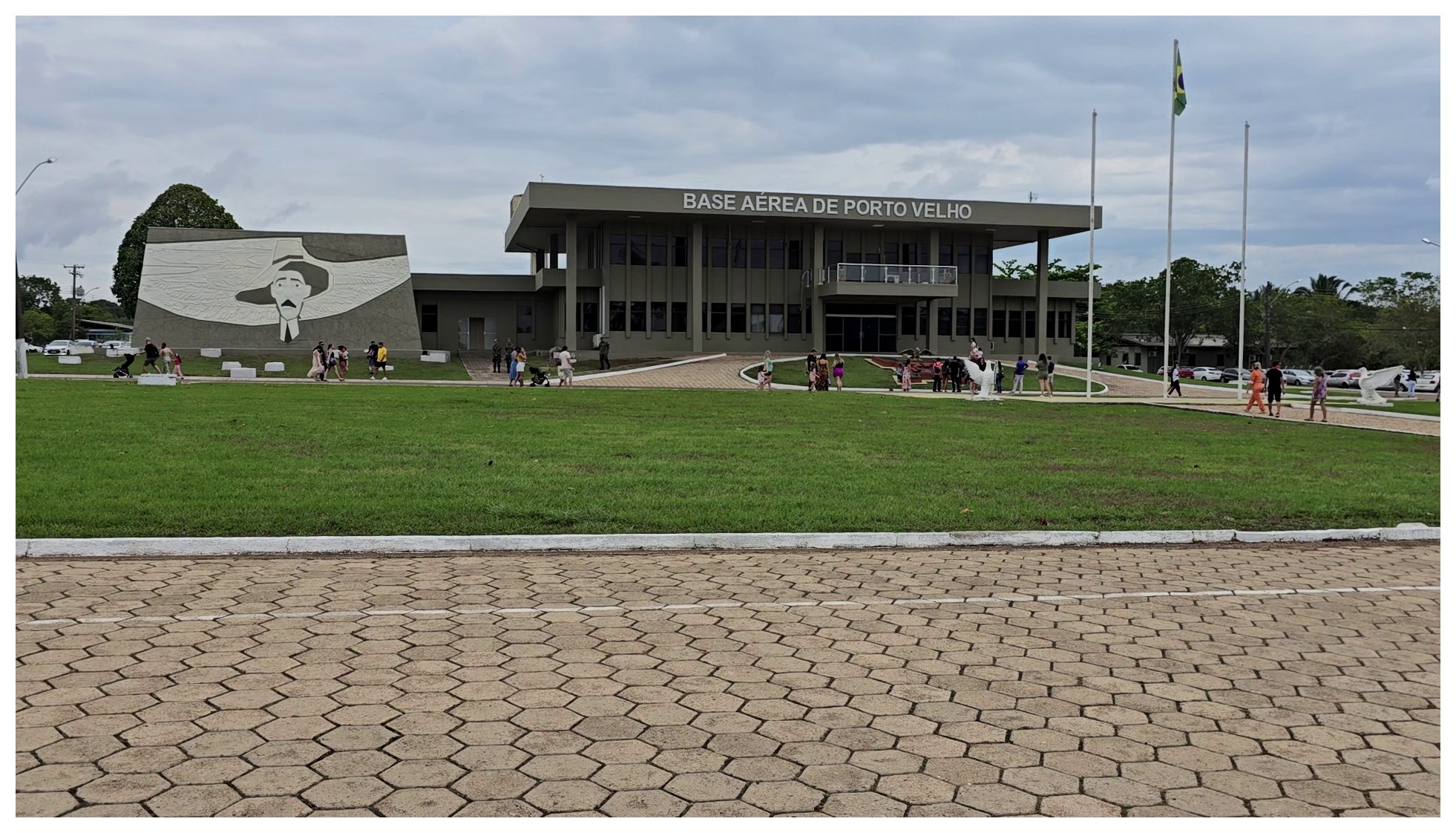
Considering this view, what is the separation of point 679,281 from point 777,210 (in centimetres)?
584

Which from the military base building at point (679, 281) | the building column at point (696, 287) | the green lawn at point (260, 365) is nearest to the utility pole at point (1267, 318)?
the military base building at point (679, 281)

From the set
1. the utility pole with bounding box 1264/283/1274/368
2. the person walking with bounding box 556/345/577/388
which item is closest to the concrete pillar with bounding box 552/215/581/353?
the person walking with bounding box 556/345/577/388

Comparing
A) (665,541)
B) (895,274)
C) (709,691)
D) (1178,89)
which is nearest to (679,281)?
(895,274)

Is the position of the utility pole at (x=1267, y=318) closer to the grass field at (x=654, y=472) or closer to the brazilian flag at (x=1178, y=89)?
the brazilian flag at (x=1178, y=89)

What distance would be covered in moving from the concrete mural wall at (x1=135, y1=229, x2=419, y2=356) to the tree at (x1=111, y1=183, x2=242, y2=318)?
1813 centimetres

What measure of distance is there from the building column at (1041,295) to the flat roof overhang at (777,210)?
1140 mm

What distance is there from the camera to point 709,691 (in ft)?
18.1

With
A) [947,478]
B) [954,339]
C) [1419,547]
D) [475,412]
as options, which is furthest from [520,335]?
[1419,547]

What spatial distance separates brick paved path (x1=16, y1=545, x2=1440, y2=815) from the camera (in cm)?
432

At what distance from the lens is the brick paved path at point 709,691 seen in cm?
432

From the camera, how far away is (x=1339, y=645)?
658cm

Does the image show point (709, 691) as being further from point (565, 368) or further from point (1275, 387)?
point (565, 368)

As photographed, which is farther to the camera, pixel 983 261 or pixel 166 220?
pixel 166 220

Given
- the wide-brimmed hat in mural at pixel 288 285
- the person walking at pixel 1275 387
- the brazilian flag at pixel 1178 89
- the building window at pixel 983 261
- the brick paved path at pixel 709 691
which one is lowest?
the brick paved path at pixel 709 691
